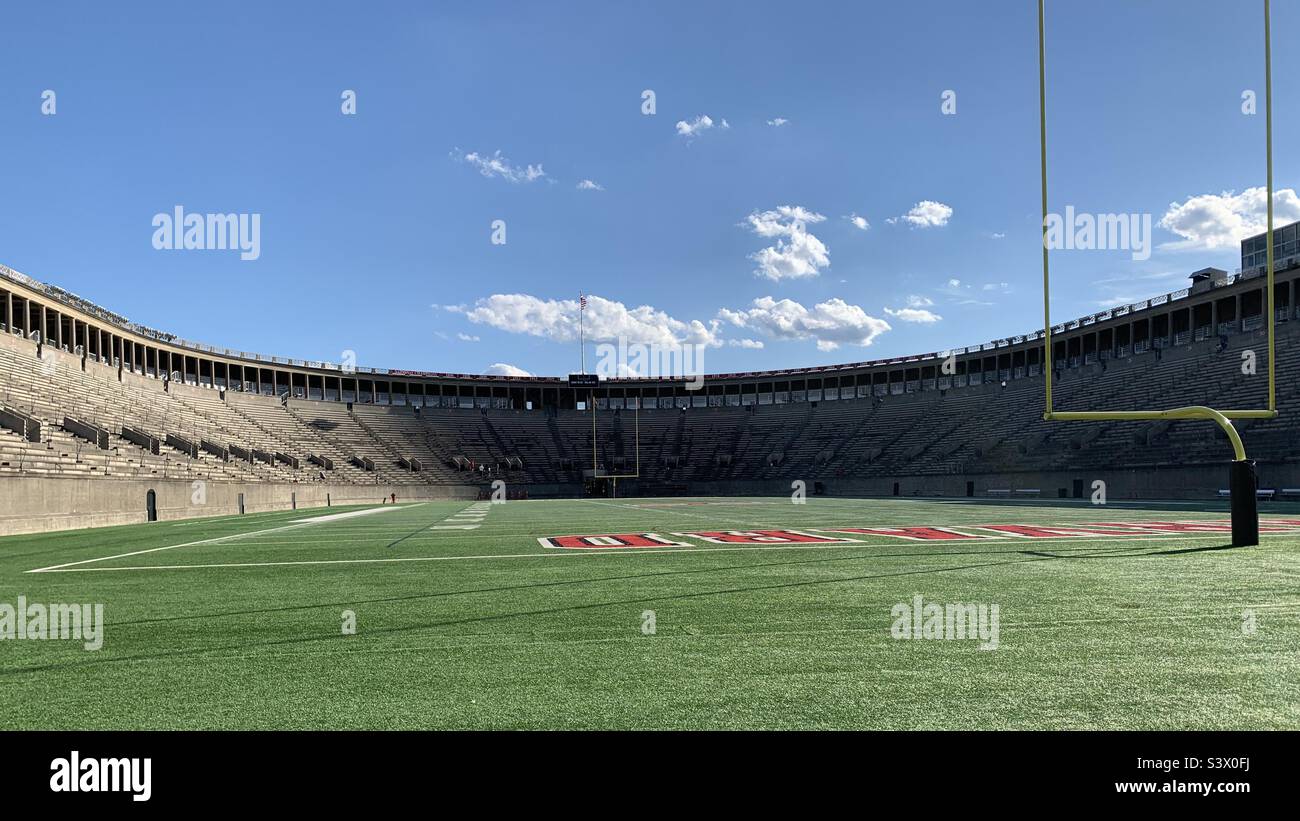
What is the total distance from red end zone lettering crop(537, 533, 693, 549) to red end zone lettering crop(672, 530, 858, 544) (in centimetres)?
78

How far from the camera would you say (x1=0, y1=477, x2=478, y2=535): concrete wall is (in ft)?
74.6

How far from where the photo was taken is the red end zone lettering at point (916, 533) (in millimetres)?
13384

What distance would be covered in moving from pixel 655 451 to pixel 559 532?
58843 mm

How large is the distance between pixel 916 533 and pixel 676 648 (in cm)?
1115

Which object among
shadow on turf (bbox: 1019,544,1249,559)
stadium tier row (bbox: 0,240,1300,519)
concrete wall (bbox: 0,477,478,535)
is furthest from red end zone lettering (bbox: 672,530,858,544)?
stadium tier row (bbox: 0,240,1300,519)

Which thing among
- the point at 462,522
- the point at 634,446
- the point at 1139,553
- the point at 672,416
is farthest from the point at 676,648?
the point at 672,416

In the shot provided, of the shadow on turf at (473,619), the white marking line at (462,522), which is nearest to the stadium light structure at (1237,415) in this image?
the shadow on turf at (473,619)

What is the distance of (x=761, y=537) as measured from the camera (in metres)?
14.4

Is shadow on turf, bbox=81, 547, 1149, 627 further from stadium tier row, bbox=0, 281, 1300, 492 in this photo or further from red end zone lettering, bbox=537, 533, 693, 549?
stadium tier row, bbox=0, 281, 1300, 492

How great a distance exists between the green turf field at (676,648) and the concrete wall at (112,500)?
17.1 meters

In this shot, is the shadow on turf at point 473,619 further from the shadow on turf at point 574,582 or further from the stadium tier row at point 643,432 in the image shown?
the stadium tier row at point 643,432

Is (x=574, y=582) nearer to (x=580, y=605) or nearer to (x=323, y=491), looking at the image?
(x=580, y=605)
